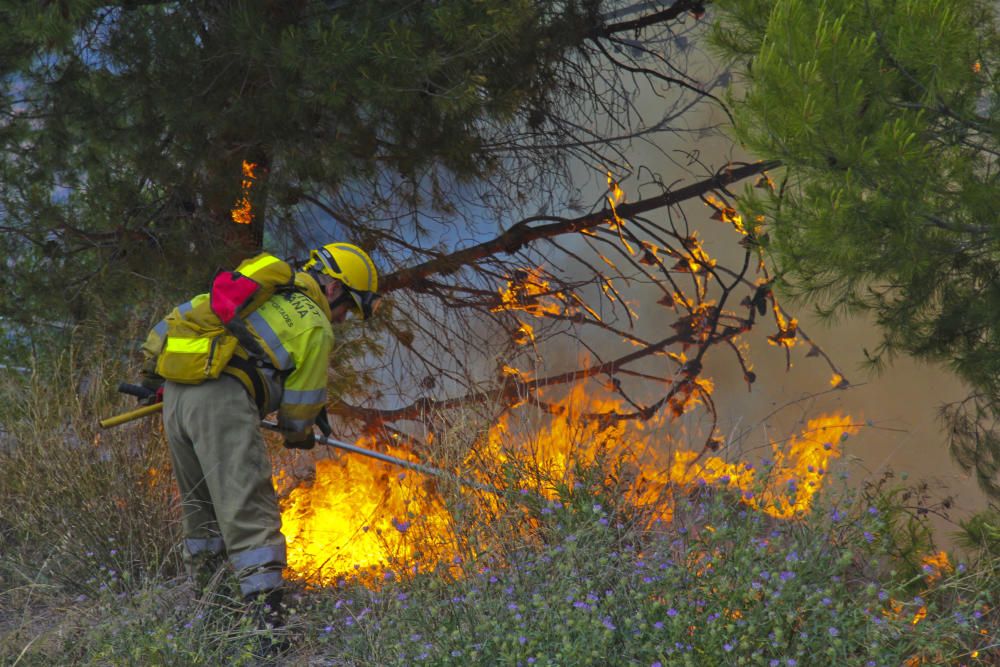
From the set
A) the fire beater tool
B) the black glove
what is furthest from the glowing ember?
the black glove

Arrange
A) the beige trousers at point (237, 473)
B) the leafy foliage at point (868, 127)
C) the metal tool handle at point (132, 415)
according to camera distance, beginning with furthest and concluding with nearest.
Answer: the metal tool handle at point (132, 415)
the beige trousers at point (237, 473)
the leafy foliage at point (868, 127)

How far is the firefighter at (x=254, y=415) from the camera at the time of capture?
165 inches

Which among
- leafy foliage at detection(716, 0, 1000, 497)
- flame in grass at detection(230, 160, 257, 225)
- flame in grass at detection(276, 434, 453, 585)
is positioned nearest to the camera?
leafy foliage at detection(716, 0, 1000, 497)

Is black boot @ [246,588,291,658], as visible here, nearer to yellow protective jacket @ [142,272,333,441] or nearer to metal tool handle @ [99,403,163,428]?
yellow protective jacket @ [142,272,333,441]

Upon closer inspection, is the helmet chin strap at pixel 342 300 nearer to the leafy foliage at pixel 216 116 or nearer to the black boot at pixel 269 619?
the leafy foliage at pixel 216 116

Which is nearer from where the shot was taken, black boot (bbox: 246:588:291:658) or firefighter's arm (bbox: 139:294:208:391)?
black boot (bbox: 246:588:291:658)

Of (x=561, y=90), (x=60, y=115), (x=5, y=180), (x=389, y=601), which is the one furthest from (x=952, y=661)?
(x=5, y=180)

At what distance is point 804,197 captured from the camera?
12.5ft

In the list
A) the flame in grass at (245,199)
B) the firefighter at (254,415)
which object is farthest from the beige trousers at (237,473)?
the flame in grass at (245,199)

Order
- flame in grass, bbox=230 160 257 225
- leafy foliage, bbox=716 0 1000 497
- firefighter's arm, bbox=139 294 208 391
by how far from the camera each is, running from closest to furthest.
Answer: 1. leafy foliage, bbox=716 0 1000 497
2. firefighter's arm, bbox=139 294 208 391
3. flame in grass, bbox=230 160 257 225

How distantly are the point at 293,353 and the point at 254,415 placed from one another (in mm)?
322

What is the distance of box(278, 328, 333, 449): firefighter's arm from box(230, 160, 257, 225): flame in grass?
2299 mm

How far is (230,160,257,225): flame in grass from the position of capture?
6.30 m

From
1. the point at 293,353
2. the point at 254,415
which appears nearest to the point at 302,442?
the point at 254,415
